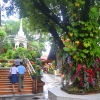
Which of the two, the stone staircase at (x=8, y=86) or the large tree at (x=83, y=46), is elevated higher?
the large tree at (x=83, y=46)

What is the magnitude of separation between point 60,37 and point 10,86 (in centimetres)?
560

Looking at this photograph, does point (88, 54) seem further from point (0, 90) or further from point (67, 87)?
point (0, 90)

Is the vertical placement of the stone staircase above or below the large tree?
below

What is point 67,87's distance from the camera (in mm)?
8938

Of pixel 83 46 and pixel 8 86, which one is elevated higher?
pixel 83 46

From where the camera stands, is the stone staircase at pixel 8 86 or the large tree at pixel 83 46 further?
the stone staircase at pixel 8 86

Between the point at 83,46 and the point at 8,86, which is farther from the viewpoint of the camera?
the point at 8,86

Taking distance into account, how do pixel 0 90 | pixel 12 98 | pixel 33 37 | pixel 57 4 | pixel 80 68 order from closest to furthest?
pixel 80 68, pixel 57 4, pixel 12 98, pixel 0 90, pixel 33 37

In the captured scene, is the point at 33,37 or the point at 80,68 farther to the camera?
the point at 33,37

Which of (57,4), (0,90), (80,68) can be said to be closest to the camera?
(80,68)

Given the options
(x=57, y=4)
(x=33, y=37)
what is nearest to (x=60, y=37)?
(x=57, y=4)

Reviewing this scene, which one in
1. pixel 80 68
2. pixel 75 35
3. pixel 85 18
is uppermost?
pixel 85 18

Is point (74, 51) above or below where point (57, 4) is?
below

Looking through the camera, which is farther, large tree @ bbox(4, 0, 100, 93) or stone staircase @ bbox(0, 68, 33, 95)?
stone staircase @ bbox(0, 68, 33, 95)
